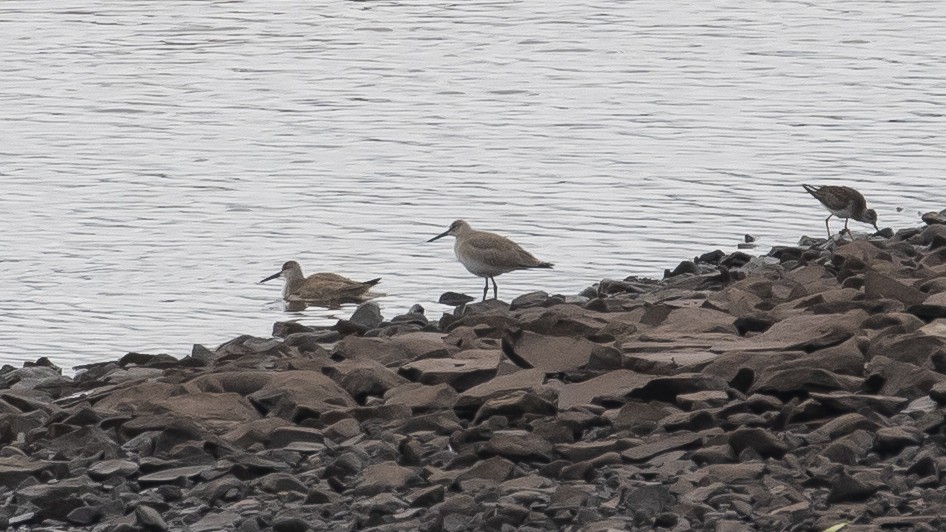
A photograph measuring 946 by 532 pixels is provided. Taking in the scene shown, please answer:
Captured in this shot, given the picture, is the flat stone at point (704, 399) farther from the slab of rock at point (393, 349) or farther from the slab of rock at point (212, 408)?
the slab of rock at point (212, 408)

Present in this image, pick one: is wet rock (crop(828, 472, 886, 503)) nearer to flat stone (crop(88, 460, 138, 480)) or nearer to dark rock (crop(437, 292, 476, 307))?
flat stone (crop(88, 460, 138, 480))

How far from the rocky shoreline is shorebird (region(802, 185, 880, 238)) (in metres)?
4.73

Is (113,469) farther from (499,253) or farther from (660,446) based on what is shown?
(499,253)

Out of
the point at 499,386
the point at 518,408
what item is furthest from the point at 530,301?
the point at 518,408

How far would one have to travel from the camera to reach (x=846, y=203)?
1498 centimetres

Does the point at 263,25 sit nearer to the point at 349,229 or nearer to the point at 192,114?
the point at 192,114

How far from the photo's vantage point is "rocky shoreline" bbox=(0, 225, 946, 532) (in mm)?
6926

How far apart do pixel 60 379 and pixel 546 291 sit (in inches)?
178

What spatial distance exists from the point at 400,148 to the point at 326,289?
6.61 m

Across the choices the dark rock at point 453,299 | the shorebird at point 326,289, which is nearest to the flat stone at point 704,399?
the dark rock at point 453,299

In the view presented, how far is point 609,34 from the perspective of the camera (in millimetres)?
31141

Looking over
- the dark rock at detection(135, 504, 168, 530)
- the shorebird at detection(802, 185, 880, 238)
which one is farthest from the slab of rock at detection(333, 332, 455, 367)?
the shorebird at detection(802, 185, 880, 238)

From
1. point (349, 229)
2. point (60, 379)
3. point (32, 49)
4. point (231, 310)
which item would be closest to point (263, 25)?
point (32, 49)

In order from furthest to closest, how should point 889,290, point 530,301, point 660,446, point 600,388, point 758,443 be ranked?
point 530,301 → point 889,290 → point 600,388 → point 660,446 → point 758,443
